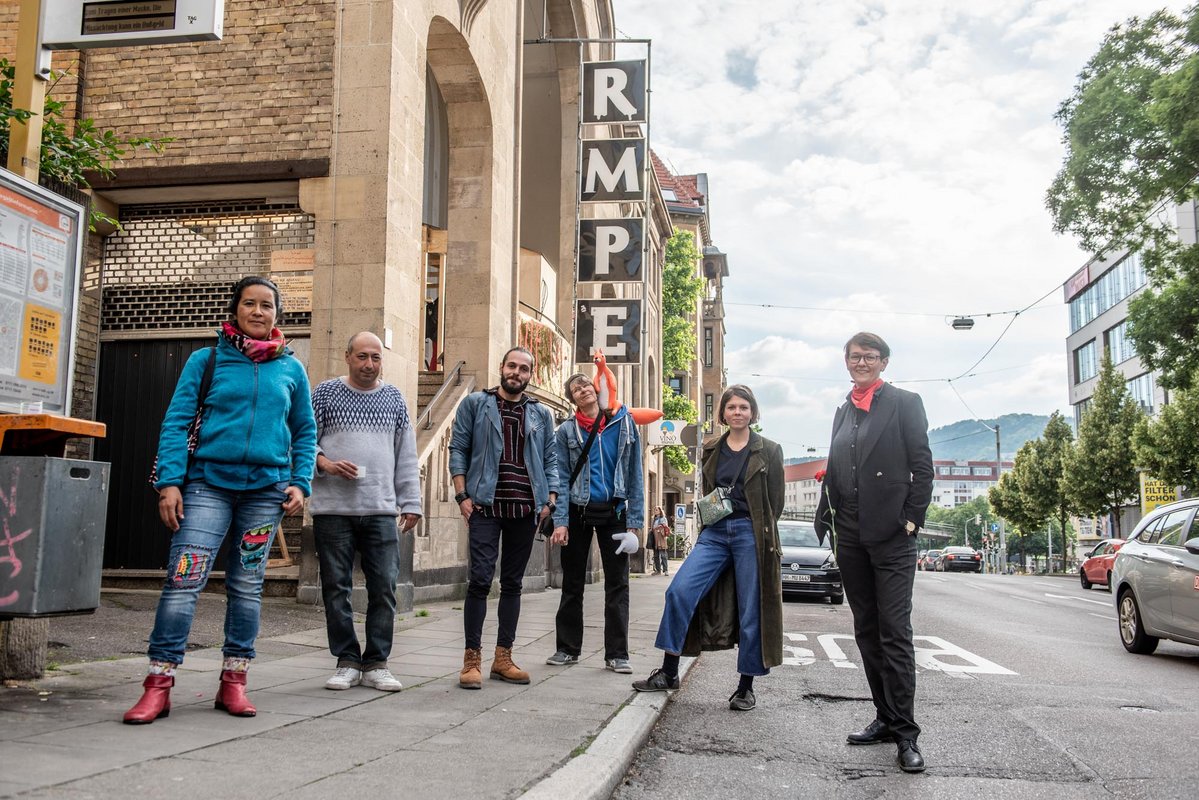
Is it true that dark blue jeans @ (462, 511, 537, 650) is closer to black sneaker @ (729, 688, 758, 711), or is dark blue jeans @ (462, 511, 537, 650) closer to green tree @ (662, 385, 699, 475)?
Result: black sneaker @ (729, 688, 758, 711)

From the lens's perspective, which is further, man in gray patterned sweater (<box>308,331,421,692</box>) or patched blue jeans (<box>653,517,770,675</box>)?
patched blue jeans (<box>653,517,770,675</box>)

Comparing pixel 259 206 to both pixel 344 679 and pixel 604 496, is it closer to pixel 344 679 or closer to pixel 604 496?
pixel 604 496

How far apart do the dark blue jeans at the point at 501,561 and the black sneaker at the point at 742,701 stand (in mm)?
1337

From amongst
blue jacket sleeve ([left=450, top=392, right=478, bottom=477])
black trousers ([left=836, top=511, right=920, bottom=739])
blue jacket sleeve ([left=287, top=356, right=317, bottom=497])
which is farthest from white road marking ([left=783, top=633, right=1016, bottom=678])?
blue jacket sleeve ([left=287, top=356, right=317, bottom=497])

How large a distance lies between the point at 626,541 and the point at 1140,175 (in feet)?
68.9

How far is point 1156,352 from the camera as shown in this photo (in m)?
23.8

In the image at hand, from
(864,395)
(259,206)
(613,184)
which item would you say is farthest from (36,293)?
(613,184)

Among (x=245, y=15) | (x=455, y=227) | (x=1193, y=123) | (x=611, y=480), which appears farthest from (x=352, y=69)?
(x=1193, y=123)

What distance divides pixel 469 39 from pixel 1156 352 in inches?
701

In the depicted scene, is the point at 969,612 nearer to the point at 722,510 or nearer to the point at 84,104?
the point at 722,510

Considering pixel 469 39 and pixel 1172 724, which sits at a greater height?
pixel 469 39

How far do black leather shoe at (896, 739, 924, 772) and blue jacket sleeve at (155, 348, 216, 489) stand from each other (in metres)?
3.38

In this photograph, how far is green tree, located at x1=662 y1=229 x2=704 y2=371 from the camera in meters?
40.6

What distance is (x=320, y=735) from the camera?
14.0ft
